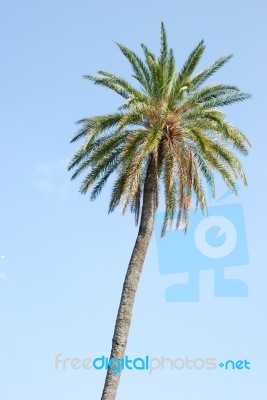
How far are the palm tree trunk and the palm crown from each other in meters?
0.41

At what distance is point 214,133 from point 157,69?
328 centimetres

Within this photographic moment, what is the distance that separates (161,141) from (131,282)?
551 cm

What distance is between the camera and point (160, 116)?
939 inches

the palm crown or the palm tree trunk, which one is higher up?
the palm crown

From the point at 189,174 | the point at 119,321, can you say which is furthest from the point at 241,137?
the point at 119,321

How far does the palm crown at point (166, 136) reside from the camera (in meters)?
24.2

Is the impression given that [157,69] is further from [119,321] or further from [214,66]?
[119,321]

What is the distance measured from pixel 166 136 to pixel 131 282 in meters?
5.69

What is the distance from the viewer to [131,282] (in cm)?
2278

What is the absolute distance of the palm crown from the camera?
24203 mm

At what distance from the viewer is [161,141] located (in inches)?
967

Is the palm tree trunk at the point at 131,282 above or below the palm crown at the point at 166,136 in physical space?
below

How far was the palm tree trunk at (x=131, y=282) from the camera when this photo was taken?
2105 cm

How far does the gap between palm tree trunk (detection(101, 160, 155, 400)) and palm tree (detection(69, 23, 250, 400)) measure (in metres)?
0.04
